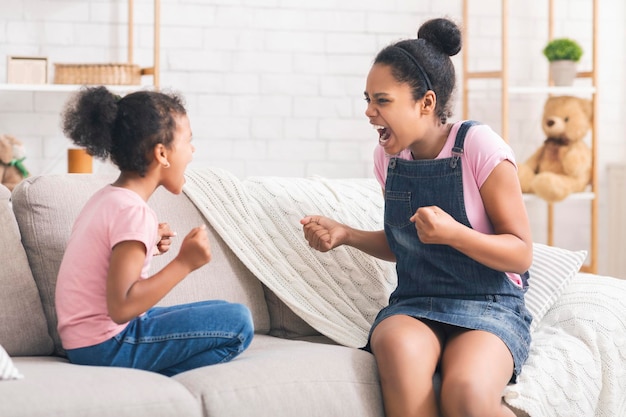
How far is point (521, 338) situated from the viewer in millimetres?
2002

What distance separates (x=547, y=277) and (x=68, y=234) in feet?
3.77

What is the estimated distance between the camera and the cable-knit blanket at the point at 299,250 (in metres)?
2.29

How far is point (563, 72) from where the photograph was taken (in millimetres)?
→ 4031

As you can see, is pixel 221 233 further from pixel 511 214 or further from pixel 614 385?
pixel 614 385

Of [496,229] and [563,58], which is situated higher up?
[563,58]

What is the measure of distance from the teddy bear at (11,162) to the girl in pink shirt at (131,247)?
158 cm

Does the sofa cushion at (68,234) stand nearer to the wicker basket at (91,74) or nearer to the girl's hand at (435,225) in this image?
the girl's hand at (435,225)

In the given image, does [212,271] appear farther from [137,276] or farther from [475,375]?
[475,375]

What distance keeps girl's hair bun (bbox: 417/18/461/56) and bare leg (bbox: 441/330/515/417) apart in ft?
2.13

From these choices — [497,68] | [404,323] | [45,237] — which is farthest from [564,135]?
[45,237]

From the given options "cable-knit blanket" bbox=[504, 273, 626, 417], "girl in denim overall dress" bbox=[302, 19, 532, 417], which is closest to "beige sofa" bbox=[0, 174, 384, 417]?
"girl in denim overall dress" bbox=[302, 19, 532, 417]

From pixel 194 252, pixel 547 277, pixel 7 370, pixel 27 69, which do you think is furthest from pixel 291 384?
pixel 27 69

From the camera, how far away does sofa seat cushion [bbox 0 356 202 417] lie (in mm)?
1596

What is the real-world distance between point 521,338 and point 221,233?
777 mm
